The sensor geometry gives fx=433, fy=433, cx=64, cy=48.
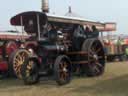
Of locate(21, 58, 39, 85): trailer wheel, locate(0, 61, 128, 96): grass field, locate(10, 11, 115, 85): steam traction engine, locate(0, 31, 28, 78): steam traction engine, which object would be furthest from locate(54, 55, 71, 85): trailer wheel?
locate(0, 31, 28, 78): steam traction engine

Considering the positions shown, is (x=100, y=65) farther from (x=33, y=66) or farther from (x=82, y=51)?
(x=33, y=66)

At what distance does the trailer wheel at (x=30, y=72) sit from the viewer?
41.6 feet

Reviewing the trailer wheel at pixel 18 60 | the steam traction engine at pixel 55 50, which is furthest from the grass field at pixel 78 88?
the trailer wheel at pixel 18 60

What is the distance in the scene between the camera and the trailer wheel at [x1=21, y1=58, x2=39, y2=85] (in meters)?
12.7

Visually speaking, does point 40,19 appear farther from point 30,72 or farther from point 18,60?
point 18,60

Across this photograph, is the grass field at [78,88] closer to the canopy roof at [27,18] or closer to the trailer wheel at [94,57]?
the trailer wheel at [94,57]

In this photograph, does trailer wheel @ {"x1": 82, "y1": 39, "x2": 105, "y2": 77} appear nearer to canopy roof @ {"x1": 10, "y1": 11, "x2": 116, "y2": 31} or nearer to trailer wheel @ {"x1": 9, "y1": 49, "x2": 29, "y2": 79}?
canopy roof @ {"x1": 10, "y1": 11, "x2": 116, "y2": 31}

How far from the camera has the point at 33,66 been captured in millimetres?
13086

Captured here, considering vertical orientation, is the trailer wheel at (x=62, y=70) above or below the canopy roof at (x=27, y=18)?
below

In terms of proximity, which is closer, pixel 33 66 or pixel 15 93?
pixel 15 93

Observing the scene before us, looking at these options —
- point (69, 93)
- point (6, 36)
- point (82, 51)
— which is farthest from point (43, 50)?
point (6, 36)

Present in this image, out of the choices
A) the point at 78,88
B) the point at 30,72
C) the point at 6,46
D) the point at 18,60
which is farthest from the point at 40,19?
the point at 6,46

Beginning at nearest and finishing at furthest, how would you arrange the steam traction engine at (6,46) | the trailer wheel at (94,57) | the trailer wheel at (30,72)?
1. the trailer wheel at (30,72)
2. the trailer wheel at (94,57)
3. the steam traction engine at (6,46)

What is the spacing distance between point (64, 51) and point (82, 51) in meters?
0.76
